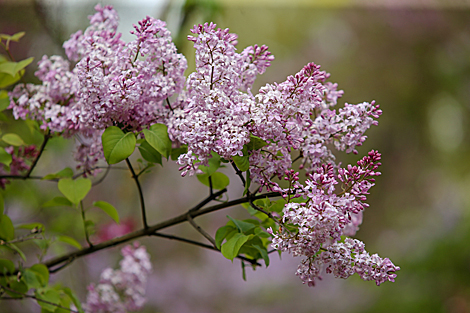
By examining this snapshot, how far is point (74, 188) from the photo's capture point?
0.43 meters

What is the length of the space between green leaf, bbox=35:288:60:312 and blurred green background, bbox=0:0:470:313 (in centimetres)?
103

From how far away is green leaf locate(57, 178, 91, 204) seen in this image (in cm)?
42

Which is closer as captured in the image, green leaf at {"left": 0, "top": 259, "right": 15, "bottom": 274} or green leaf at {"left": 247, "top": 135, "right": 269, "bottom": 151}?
green leaf at {"left": 247, "top": 135, "right": 269, "bottom": 151}

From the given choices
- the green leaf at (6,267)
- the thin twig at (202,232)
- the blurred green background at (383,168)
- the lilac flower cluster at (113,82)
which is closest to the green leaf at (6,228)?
the green leaf at (6,267)

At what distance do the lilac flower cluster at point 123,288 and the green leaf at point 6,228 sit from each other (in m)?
0.26

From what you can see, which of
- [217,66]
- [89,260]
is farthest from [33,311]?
[217,66]

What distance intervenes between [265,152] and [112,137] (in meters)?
0.15

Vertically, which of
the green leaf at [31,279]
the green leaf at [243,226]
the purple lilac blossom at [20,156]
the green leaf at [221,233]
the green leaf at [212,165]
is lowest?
the green leaf at [31,279]

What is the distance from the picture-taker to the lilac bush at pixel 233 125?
12.6 inches

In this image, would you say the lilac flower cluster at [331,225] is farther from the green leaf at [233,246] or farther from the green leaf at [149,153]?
the green leaf at [149,153]

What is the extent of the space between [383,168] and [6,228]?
221cm

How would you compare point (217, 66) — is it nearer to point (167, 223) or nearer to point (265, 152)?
point (265, 152)

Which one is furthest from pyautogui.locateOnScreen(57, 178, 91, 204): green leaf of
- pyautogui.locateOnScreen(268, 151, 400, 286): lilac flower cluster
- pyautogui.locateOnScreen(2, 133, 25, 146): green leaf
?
pyautogui.locateOnScreen(268, 151, 400, 286): lilac flower cluster

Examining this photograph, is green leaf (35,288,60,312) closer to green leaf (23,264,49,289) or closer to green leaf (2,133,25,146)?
green leaf (23,264,49,289)
